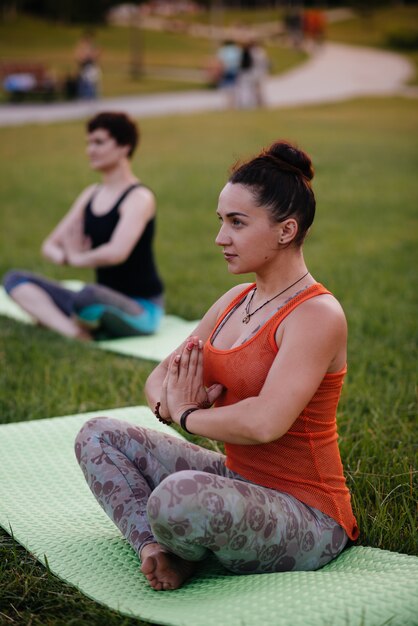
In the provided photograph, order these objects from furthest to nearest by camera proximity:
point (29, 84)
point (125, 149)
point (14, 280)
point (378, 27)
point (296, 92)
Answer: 1. point (378, 27)
2. point (296, 92)
3. point (29, 84)
4. point (14, 280)
5. point (125, 149)

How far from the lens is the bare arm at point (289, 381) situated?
248cm

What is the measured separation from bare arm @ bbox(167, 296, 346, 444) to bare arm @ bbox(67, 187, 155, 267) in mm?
3161

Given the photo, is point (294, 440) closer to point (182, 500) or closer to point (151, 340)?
point (182, 500)

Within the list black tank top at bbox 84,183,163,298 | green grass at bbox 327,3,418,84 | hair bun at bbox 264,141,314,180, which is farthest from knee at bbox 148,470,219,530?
green grass at bbox 327,3,418,84

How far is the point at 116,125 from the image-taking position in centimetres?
569

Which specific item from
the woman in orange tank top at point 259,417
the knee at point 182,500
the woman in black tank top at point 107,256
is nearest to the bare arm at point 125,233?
the woman in black tank top at point 107,256

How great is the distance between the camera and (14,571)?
9.23ft

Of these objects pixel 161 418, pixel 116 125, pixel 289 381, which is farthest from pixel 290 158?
pixel 116 125

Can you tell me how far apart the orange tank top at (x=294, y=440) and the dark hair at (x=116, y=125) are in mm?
3243

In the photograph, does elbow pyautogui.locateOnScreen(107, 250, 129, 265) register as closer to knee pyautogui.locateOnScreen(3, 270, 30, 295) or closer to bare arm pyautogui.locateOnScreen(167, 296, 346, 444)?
knee pyautogui.locateOnScreen(3, 270, 30, 295)

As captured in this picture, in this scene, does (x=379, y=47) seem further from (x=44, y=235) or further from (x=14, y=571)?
(x=14, y=571)

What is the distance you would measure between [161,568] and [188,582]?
0.13m

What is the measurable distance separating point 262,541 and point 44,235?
24.9ft

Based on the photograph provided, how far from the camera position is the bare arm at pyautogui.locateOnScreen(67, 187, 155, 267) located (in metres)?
5.67
